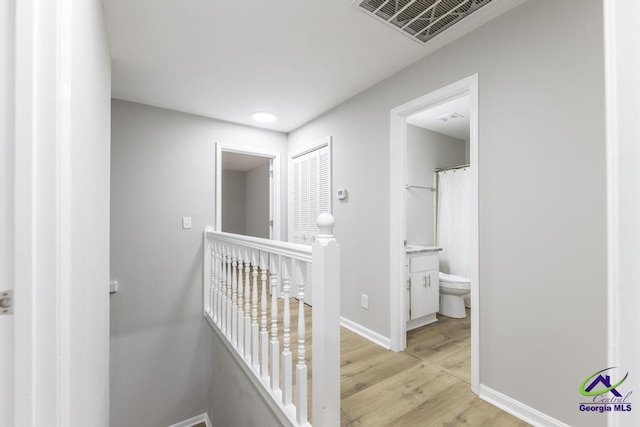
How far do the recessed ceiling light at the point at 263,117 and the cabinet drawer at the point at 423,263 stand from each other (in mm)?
2272

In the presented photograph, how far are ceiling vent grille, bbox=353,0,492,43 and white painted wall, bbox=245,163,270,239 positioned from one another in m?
4.14

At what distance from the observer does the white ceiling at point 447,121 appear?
2.82 m

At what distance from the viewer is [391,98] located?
227 centimetres

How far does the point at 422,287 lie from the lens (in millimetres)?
2857

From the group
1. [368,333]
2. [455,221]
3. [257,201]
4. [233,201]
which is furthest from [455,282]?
[233,201]

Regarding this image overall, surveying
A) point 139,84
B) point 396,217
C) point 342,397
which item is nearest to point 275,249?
point 342,397

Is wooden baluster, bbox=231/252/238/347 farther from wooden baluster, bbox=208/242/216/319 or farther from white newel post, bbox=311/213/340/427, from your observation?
white newel post, bbox=311/213/340/427

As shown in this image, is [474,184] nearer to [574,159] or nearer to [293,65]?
[574,159]

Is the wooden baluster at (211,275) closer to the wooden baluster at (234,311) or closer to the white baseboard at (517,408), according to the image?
the wooden baluster at (234,311)

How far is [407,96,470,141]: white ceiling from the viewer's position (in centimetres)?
282

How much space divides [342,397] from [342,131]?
92.3 inches

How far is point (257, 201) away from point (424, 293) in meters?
4.20

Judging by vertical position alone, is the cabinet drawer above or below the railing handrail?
below

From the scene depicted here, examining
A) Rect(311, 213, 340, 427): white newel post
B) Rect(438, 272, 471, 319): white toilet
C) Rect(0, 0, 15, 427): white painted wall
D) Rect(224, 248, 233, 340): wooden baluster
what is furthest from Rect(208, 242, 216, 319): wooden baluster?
Rect(438, 272, 471, 319): white toilet
